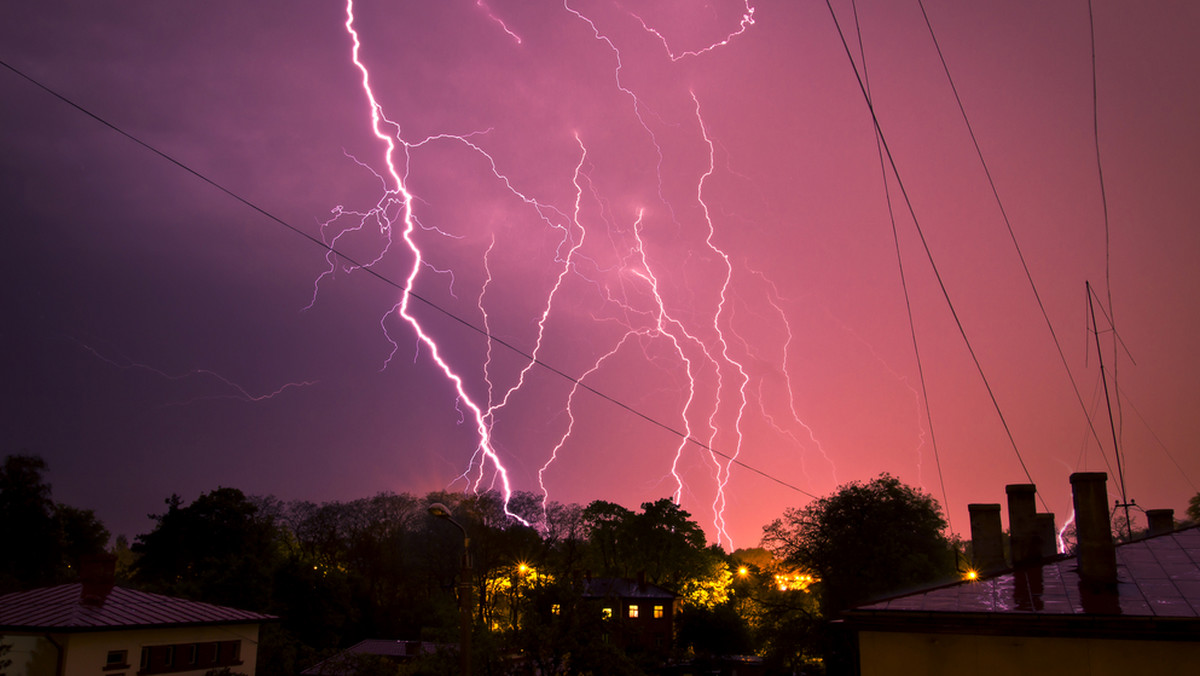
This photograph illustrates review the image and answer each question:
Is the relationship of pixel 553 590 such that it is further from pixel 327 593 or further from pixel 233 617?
pixel 327 593

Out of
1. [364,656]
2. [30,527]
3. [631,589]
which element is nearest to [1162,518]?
[364,656]

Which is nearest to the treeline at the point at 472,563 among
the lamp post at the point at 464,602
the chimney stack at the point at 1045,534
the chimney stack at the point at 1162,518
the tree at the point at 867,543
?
the tree at the point at 867,543

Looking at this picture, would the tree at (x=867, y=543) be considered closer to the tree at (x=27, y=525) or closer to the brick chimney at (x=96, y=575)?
the brick chimney at (x=96, y=575)

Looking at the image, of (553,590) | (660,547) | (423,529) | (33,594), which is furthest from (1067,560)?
(423,529)

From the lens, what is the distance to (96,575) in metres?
21.3

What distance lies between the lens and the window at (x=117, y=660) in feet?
62.5

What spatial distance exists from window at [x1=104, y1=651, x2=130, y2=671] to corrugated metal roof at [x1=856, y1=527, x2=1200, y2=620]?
18.3m

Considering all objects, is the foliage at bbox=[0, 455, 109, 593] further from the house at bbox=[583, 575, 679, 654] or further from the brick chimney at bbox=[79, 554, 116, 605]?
the house at bbox=[583, 575, 679, 654]

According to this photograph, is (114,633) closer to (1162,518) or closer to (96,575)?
(96,575)

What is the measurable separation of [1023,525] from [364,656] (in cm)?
1688

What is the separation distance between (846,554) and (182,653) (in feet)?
98.6

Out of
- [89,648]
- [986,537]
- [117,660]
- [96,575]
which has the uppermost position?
[986,537]

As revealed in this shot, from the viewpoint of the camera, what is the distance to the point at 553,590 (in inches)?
737

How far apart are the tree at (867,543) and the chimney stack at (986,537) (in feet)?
68.9
